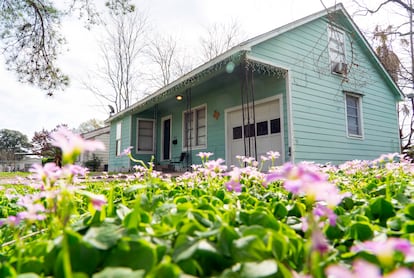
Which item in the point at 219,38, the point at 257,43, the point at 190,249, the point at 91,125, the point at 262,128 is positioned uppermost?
the point at 219,38

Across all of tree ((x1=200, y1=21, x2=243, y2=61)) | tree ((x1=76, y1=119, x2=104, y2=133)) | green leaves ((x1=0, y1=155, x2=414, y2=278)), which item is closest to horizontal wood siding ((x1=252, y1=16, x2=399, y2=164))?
green leaves ((x1=0, y1=155, x2=414, y2=278))

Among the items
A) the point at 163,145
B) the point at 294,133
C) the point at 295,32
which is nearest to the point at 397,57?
the point at 295,32

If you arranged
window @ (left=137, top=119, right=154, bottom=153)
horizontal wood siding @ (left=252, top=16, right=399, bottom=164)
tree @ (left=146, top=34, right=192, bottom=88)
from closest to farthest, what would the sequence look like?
1. horizontal wood siding @ (left=252, top=16, right=399, bottom=164)
2. window @ (left=137, top=119, right=154, bottom=153)
3. tree @ (left=146, top=34, right=192, bottom=88)

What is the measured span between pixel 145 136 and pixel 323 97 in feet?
23.8

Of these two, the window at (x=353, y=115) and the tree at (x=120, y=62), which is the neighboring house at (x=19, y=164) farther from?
the window at (x=353, y=115)

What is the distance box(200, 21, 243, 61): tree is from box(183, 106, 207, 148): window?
30.7 feet

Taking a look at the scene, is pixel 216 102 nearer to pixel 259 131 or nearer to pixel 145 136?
pixel 259 131

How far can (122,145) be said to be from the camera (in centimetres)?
1224

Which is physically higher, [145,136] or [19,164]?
[145,136]

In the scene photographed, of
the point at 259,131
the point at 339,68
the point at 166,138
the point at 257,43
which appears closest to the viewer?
the point at 257,43

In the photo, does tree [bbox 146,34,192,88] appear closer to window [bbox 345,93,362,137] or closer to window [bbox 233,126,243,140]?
window [bbox 233,126,243,140]

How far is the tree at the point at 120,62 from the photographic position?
19.2m

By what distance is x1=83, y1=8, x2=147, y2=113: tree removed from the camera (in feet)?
63.1

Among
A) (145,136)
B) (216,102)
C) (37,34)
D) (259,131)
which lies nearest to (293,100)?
(259,131)
